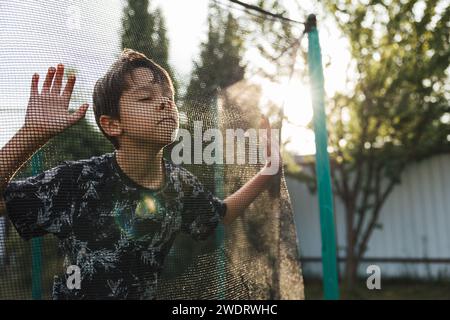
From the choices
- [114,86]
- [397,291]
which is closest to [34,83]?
[114,86]

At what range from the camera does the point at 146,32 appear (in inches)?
69.3

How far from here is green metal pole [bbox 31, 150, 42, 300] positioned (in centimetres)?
143

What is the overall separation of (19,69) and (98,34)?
1.00ft

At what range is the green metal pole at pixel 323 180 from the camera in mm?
2295

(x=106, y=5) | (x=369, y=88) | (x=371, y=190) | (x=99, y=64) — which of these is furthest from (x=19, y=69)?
(x=371, y=190)

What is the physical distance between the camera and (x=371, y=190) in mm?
A: 4887

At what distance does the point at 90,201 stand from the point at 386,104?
337cm

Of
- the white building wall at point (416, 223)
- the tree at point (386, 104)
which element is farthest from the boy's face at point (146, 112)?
the white building wall at point (416, 223)

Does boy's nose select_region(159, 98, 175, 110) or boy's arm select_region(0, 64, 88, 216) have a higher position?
boy's nose select_region(159, 98, 175, 110)

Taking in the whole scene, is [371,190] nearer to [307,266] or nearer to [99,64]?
[307,266]

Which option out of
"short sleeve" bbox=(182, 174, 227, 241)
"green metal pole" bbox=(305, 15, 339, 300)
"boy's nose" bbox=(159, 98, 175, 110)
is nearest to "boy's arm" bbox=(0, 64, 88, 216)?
"boy's nose" bbox=(159, 98, 175, 110)

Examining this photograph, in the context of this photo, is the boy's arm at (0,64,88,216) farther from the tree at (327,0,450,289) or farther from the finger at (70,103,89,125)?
the tree at (327,0,450,289)

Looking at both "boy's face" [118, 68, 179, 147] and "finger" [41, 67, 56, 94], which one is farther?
"boy's face" [118, 68, 179, 147]

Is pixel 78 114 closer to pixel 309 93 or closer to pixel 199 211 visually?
pixel 199 211
